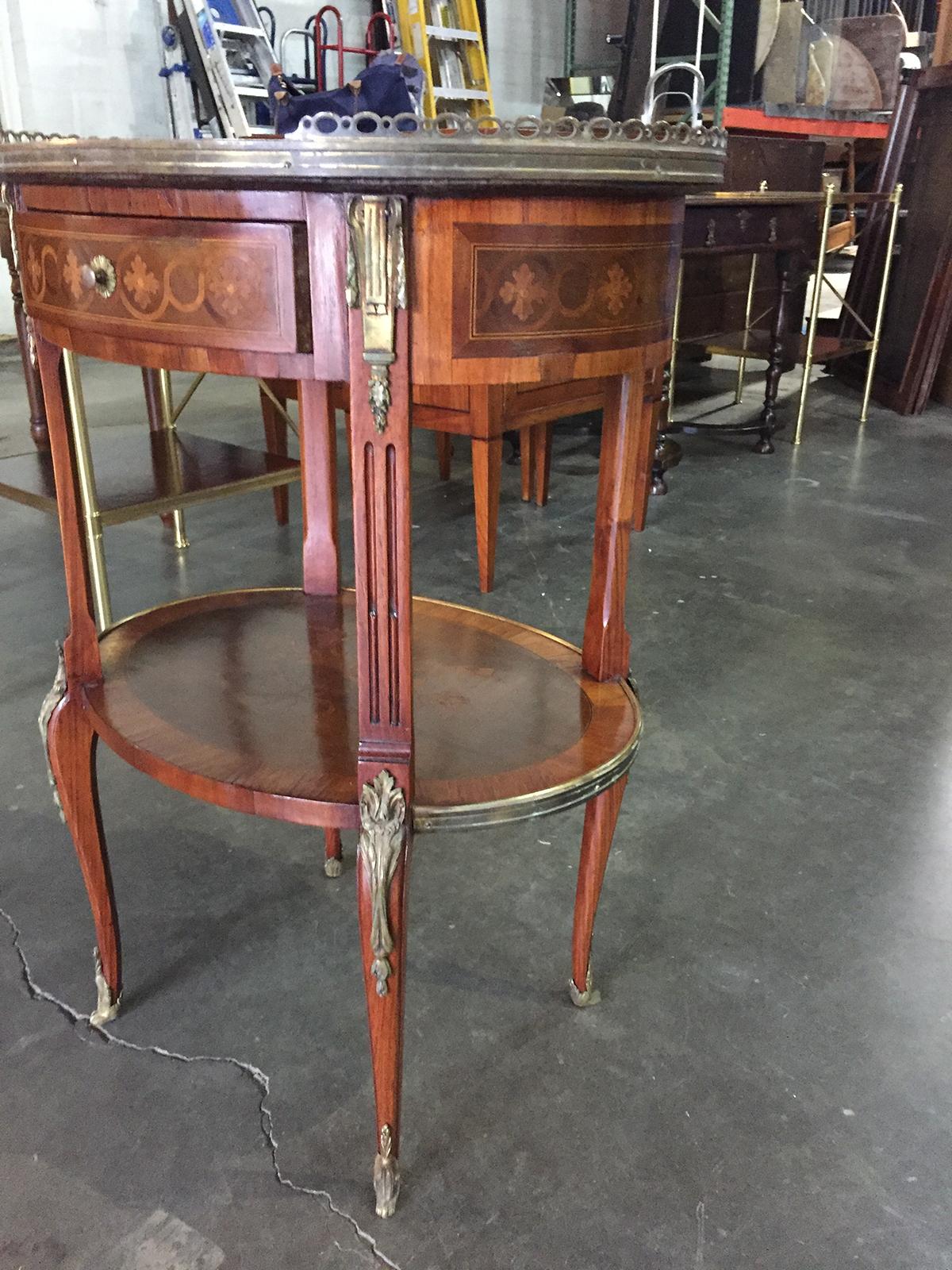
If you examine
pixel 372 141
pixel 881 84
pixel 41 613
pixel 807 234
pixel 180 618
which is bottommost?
pixel 41 613

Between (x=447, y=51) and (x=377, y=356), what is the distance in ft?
23.0

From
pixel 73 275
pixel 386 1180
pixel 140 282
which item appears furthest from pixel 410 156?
pixel 386 1180

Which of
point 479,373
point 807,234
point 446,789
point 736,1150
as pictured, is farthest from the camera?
point 807,234

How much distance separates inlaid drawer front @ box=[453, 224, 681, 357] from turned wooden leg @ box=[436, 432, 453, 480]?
280 centimetres

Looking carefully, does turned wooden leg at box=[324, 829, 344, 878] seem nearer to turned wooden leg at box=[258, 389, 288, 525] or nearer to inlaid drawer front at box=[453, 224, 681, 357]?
inlaid drawer front at box=[453, 224, 681, 357]

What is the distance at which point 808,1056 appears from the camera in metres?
1.32

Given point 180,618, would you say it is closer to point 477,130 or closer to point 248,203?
point 248,203

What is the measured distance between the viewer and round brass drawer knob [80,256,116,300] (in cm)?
95

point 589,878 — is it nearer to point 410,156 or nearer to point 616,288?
point 616,288

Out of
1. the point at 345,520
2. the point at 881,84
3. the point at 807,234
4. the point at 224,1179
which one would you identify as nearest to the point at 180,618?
the point at 224,1179

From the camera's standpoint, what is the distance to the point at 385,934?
39.8 inches

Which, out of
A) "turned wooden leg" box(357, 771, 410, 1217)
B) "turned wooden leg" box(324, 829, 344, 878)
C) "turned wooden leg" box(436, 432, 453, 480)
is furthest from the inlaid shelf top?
"turned wooden leg" box(436, 432, 453, 480)

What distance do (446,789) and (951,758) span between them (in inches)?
54.0

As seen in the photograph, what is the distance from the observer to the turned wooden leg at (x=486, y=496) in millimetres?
2592
